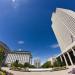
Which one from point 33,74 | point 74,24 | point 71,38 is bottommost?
point 33,74

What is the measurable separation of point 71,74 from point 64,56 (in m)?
72.4

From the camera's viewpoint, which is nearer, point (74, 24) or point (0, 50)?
point (0, 50)

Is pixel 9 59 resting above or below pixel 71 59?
above

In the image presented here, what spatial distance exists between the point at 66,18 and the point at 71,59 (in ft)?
132

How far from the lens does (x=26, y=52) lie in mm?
178375

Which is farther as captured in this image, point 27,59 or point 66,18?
point 27,59

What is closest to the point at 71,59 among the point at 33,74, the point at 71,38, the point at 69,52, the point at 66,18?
the point at 69,52

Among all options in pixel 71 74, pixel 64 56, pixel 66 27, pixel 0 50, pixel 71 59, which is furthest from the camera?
pixel 66 27

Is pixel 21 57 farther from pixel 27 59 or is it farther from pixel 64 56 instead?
pixel 64 56

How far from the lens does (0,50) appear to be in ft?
51.7

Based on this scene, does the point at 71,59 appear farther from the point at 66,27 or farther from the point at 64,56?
the point at 66,27

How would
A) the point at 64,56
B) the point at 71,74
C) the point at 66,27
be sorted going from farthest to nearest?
the point at 66,27, the point at 64,56, the point at 71,74

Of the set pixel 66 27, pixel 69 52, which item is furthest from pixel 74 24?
pixel 69 52

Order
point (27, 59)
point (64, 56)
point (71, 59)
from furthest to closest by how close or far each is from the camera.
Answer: point (27, 59) → point (64, 56) → point (71, 59)
